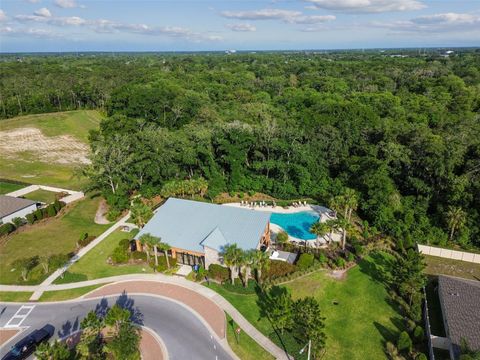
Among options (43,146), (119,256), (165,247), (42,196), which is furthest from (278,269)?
(43,146)

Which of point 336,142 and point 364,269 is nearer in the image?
point 364,269

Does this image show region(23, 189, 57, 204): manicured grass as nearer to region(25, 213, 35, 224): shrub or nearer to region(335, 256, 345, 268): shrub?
region(25, 213, 35, 224): shrub

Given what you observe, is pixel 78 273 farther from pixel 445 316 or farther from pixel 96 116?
pixel 96 116

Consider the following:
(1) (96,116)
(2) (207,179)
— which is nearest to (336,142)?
(2) (207,179)

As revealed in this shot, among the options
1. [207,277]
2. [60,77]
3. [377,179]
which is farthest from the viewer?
[60,77]

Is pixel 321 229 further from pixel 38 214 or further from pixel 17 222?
pixel 17 222

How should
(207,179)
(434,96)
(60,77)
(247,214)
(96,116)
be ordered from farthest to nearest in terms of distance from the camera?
(60,77)
(96,116)
(434,96)
(207,179)
(247,214)
